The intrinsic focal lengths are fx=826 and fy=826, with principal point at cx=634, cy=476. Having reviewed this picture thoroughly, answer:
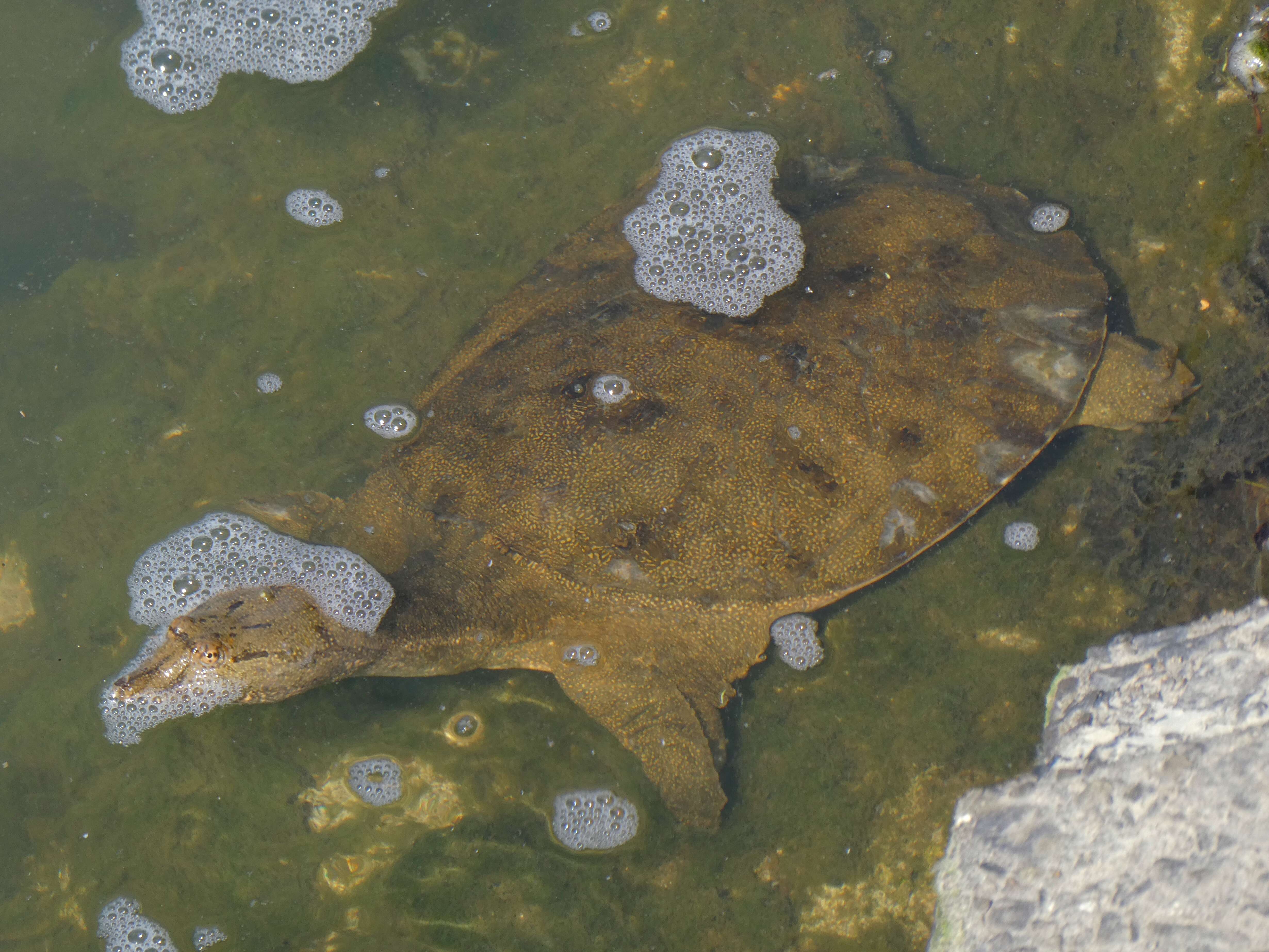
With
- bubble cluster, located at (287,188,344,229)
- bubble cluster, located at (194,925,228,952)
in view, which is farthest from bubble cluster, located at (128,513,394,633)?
bubble cluster, located at (287,188,344,229)

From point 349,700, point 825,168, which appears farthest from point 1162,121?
point 349,700

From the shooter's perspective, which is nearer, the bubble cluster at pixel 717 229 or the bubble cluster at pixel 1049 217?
the bubble cluster at pixel 717 229

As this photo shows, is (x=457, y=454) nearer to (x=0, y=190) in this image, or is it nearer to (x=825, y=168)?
(x=825, y=168)

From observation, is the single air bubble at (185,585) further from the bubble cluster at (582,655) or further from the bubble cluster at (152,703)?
the bubble cluster at (582,655)

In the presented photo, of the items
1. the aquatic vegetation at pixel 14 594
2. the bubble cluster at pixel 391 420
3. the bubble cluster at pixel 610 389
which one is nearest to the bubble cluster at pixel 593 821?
the bubble cluster at pixel 610 389

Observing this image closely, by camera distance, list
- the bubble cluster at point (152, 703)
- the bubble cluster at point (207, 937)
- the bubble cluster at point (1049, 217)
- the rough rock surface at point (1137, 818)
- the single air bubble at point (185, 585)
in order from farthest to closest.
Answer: the bubble cluster at point (1049, 217) → the single air bubble at point (185, 585) → the bubble cluster at point (207, 937) → the bubble cluster at point (152, 703) → the rough rock surface at point (1137, 818)

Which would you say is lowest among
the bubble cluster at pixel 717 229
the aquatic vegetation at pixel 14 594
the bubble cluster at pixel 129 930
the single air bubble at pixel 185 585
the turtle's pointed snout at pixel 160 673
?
the bubble cluster at pixel 129 930

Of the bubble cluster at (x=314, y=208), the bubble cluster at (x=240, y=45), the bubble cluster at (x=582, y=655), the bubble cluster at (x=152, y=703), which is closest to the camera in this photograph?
the bubble cluster at (x=152, y=703)

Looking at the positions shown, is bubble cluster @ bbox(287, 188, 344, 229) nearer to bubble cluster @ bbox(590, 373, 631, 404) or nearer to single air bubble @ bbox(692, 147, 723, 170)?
single air bubble @ bbox(692, 147, 723, 170)

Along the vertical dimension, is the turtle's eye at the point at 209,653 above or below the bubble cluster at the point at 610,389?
below
